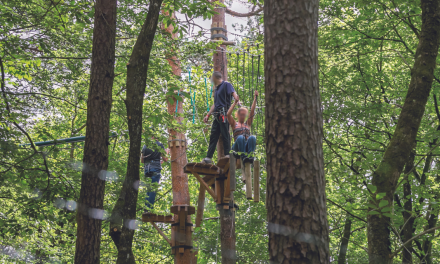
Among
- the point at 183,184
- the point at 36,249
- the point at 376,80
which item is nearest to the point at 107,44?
the point at 183,184

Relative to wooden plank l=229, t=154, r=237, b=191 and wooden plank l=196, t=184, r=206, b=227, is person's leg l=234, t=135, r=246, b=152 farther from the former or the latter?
wooden plank l=196, t=184, r=206, b=227

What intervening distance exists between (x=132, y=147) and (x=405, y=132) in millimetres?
2903

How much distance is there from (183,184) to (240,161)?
3382 millimetres

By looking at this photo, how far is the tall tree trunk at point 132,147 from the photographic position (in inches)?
160

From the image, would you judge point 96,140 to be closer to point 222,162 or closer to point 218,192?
point 222,162

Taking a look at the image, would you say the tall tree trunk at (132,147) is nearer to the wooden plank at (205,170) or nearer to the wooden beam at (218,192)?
the wooden plank at (205,170)

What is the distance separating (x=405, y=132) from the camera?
396cm

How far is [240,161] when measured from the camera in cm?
733

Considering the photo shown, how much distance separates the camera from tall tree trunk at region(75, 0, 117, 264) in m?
4.12

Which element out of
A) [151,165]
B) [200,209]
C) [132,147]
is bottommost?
[200,209]

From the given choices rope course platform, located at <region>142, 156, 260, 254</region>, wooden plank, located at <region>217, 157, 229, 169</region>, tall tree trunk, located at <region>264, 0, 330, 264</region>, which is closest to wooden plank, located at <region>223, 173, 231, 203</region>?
rope course platform, located at <region>142, 156, 260, 254</region>

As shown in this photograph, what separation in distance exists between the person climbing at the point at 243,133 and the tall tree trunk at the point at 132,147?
2.29 meters

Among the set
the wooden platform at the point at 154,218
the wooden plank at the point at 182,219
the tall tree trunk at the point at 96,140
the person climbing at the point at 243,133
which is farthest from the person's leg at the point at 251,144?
the wooden platform at the point at 154,218

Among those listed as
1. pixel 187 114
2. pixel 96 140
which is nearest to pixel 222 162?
pixel 96 140
